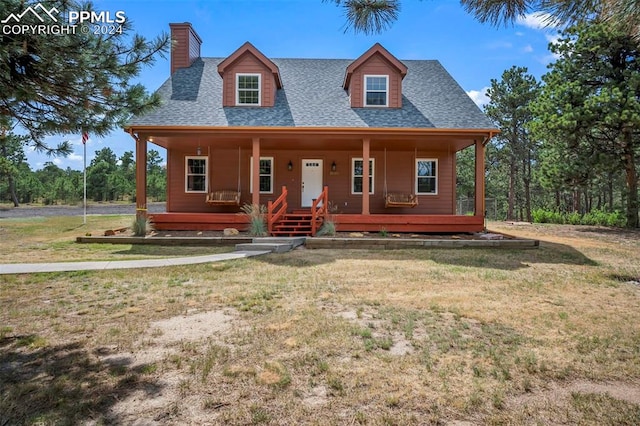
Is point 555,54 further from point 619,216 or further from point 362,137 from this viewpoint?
point 362,137

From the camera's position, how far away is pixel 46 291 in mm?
5109

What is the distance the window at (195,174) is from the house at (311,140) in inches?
1.5

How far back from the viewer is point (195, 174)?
547 inches

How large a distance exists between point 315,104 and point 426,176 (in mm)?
5042

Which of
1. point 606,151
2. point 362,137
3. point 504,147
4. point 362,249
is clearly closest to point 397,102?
point 362,137

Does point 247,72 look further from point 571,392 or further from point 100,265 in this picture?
point 571,392

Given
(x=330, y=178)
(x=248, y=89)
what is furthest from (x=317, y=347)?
(x=248, y=89)

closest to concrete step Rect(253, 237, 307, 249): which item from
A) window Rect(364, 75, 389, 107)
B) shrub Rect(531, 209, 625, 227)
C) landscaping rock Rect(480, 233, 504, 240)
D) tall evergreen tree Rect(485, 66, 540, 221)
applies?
landscaping rock Rect(480, 233, 504, 240)

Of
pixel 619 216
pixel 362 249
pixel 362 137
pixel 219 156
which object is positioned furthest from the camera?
pixel 619 216

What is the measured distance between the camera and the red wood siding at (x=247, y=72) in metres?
12.9

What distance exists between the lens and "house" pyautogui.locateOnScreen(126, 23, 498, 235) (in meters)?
11.3

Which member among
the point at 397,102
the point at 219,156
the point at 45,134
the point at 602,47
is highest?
the point at 602,47

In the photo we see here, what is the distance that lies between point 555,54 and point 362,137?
1055 cm

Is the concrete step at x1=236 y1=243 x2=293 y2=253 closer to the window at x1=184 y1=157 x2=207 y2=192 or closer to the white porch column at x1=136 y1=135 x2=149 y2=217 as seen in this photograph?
the white porch column at x1=136 y1=135 x2=149 y2=217
